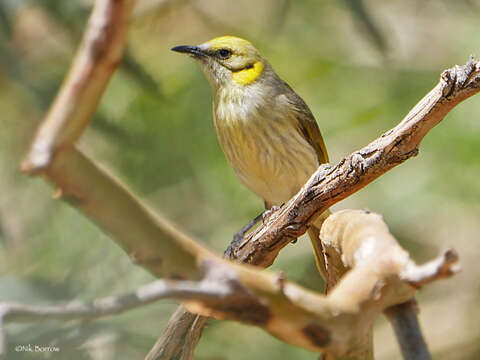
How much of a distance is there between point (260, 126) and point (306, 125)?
0.34 m

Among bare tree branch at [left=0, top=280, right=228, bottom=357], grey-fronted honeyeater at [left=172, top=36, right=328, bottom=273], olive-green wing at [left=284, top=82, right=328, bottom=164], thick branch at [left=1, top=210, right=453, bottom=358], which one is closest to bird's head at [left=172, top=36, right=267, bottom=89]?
grey-fronted honeyeater at [left=172, top=36, right=328, bottom=273]

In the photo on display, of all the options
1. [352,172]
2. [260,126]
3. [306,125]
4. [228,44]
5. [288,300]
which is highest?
[228,44]

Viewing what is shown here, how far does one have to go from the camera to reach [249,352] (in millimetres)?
4402

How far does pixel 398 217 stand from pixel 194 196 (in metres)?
1.53

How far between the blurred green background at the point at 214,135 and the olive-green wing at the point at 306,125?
0.59 metres

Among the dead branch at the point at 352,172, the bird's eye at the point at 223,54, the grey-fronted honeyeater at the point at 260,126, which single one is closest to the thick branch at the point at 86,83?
the dead branch at the point at 352,172

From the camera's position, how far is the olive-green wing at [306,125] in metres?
3.82

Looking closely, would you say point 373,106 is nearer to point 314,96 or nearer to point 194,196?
point 314,96

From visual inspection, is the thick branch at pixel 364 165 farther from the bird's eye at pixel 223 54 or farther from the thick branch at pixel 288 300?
the bird's eye at pixel 223 54

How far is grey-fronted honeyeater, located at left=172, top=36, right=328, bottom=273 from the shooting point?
3.64 m

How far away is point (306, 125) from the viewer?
385cm

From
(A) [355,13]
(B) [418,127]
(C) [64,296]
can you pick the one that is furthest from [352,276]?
(A) [355,13]

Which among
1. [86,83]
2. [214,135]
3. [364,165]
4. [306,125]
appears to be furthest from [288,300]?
[214,135]

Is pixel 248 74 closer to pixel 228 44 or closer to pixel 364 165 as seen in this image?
pixel 228 44
